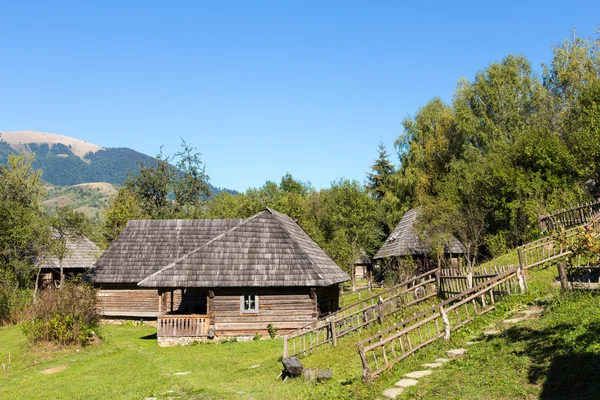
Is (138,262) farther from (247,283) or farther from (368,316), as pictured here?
(368,316)

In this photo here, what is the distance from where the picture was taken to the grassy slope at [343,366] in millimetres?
8930

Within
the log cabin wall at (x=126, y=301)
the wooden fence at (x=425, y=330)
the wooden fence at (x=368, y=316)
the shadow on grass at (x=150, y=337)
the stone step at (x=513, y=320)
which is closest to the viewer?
the wooden fence at (x=425, y=330)

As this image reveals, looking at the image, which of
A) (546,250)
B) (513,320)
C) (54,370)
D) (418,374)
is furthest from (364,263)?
(418,374)

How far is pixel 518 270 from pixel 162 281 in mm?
15482

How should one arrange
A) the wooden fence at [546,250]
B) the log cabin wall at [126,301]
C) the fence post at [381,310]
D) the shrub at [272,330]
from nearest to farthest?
the fence post at [381,310]
the wooden fence at [546,250]
the shrub at [272,330]
the log cabin wall at [126,301]

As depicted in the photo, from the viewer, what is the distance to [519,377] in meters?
8.93

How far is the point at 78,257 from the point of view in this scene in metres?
40.4

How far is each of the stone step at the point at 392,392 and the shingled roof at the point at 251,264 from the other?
13731 millimetres

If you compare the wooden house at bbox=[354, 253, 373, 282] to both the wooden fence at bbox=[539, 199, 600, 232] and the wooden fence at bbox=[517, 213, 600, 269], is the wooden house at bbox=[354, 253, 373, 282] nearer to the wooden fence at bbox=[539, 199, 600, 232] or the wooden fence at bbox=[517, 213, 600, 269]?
→ the wooden fence at bbox=[539, 199, 600, 232]

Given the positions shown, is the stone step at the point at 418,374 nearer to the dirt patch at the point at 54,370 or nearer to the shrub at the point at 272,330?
the dirt patch at the point at 54,370

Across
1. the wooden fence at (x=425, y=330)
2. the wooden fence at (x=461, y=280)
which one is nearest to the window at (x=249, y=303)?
the wooden fence at (x=461, y=280)

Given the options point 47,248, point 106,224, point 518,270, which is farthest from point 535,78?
point 106,224

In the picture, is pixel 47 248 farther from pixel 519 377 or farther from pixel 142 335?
pixel 519 377

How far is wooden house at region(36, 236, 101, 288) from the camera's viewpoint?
38.4 metres
